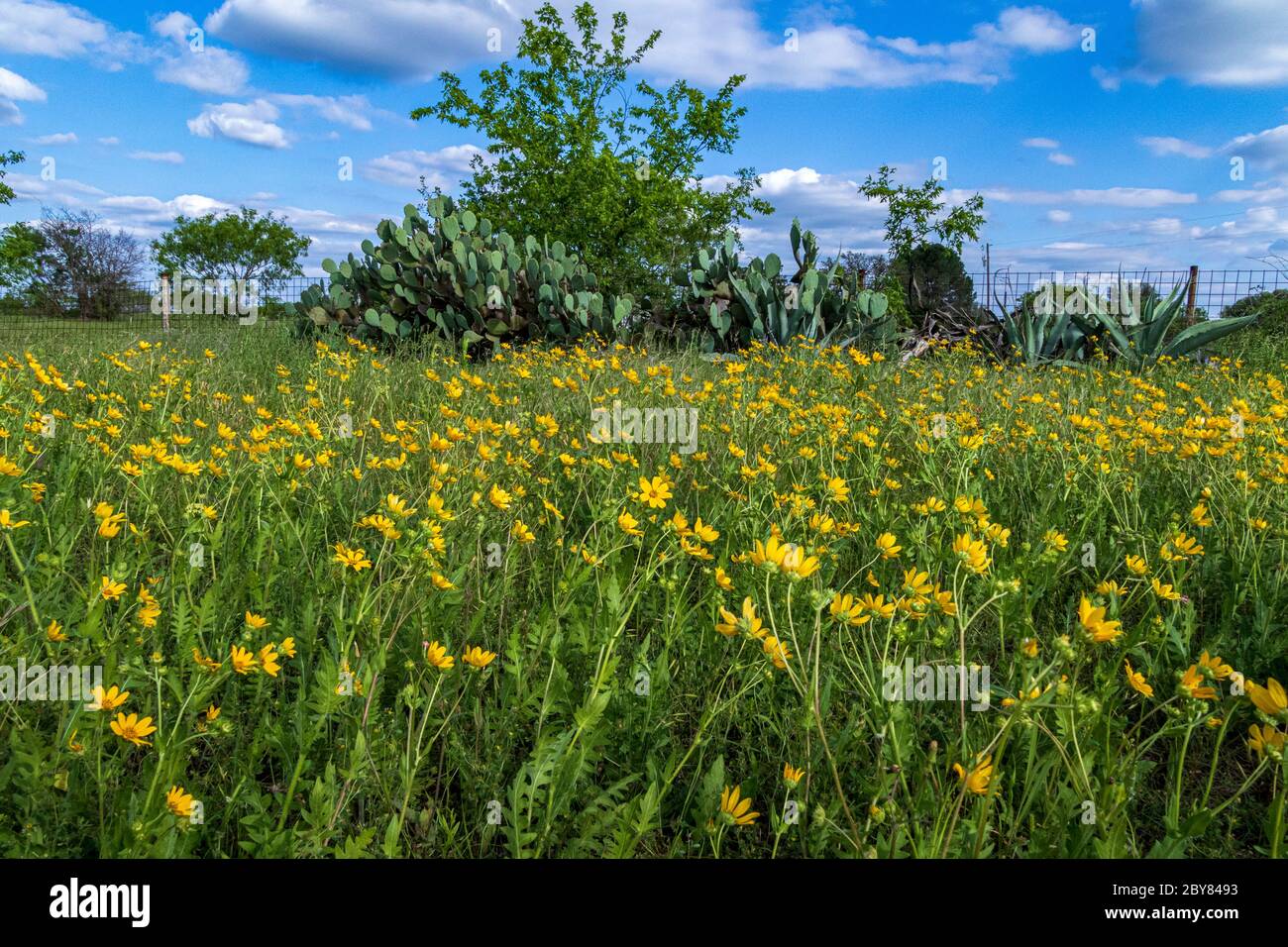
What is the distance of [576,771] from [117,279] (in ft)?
95.9

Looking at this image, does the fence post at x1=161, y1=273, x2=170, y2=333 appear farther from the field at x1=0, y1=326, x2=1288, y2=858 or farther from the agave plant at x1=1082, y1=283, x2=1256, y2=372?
the agave plant at x1=1082, y1=283, x2=1256, y2=372

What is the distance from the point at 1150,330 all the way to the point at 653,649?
301 inches

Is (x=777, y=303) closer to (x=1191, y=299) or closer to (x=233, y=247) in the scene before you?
(x=1191, y=299)

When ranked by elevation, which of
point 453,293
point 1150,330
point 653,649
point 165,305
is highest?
point 165,305

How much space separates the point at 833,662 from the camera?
193 cm

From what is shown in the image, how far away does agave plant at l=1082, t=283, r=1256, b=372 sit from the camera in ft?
25.1

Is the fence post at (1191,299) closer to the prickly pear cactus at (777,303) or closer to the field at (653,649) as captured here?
the prickly pear cactus at (777,303)

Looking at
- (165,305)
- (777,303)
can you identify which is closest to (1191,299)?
(777,303)

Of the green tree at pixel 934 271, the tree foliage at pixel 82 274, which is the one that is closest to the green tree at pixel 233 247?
the tree foliage at pixel 82 274

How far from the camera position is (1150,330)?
305 inches

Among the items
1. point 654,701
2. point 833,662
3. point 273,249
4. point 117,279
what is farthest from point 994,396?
point 273,249

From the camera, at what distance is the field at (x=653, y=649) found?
1372 millimetres
